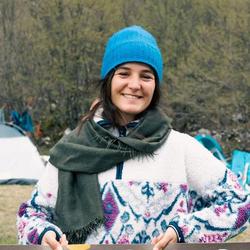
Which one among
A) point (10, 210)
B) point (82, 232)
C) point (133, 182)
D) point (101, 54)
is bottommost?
point (101, 54)

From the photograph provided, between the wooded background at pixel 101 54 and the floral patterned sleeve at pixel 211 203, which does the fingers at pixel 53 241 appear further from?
the wooded background at pixel 101 54

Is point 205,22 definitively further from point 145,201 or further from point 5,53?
point 145,201

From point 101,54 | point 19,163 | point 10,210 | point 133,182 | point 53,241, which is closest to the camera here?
point 53,241

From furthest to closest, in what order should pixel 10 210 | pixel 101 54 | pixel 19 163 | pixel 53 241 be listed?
pixel 101 54, pixel 19 163, pixel 10 210, pixel 53 241

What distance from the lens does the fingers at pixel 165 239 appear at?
1.71m

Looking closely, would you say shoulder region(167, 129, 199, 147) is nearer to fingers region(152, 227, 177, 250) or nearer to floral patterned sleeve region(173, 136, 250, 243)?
floral patterned sleeve region(173, 136, 250, 243)

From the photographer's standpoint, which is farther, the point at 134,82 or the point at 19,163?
the point at 19,163

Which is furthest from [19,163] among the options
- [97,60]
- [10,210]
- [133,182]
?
[133,182]

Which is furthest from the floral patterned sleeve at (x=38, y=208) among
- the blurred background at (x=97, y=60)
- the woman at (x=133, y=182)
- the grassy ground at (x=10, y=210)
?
the blurred background at (x=97, y=60)

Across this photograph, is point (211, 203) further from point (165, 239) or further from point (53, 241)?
point (53, 241)

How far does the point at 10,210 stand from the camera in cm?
702

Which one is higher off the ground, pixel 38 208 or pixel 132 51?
pixel 132 51

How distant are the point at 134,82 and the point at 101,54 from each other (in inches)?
530

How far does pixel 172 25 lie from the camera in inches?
593
